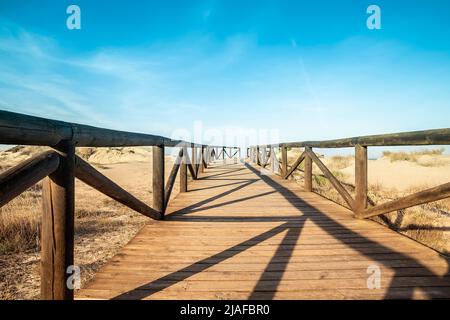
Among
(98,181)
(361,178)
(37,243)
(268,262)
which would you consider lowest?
(37,243)

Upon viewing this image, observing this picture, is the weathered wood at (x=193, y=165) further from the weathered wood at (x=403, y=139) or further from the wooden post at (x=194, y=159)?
the weathered wood at (x=403, y=139)

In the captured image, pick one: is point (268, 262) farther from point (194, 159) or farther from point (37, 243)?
point (194, 159)

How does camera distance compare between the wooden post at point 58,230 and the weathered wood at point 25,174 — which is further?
the wooden post at point 58,230

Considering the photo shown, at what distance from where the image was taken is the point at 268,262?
7.39 ft

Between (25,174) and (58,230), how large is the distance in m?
0.40

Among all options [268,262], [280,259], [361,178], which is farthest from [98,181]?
[361,178]

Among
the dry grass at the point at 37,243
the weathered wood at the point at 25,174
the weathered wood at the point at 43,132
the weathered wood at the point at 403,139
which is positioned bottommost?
the dry grass at the point at 37,243

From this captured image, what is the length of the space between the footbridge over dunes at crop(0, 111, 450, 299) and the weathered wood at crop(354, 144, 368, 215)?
0.01 metres

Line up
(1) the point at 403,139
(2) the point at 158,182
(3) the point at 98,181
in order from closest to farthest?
(3) the point at 98,181
(1) the point at 403,139
(2) the point at 158,182

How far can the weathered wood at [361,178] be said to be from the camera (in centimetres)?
349

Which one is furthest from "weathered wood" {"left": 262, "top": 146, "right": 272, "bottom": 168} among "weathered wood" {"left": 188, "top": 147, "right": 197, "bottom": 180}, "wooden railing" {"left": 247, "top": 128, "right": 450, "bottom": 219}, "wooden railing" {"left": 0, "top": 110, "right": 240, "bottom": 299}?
"wooden railing" {"left": 0, "top": 110, "right": 240, "bottom": 299}

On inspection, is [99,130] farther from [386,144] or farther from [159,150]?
[386,144]

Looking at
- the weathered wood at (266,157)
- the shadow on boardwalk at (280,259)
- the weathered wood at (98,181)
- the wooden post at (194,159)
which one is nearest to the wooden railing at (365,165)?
the shadow on boardwalk at (280,259)
